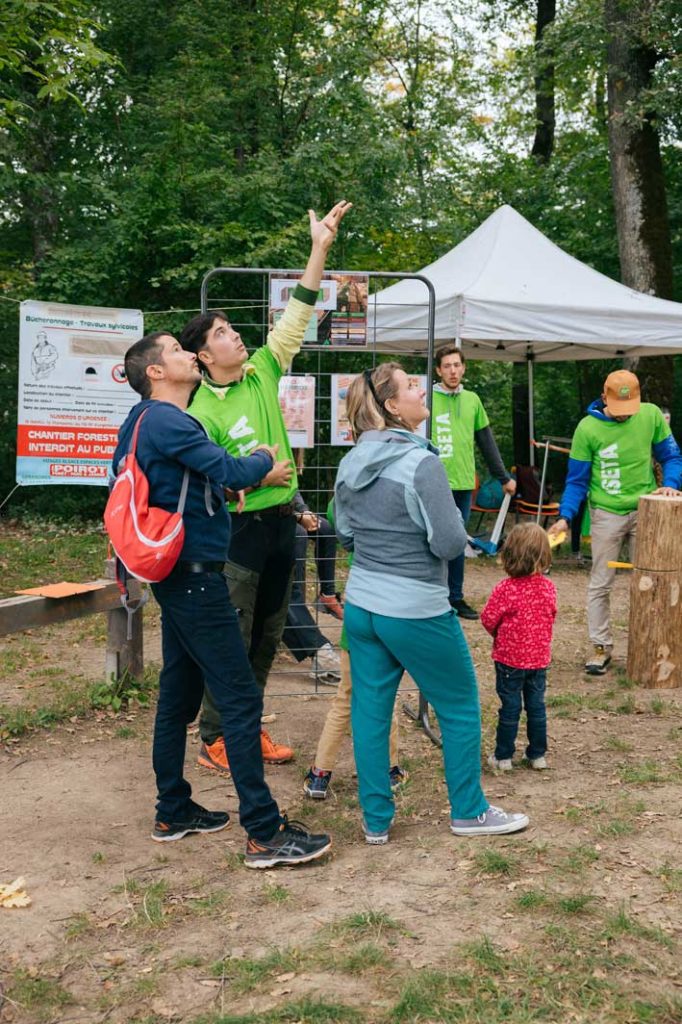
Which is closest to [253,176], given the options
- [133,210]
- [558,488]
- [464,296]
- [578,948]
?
[133,210]

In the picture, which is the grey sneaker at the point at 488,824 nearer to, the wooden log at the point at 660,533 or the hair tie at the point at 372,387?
the hair tie at the point at 372,387

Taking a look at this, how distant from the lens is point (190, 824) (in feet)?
13.3

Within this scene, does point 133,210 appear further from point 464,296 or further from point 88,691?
point 88,691

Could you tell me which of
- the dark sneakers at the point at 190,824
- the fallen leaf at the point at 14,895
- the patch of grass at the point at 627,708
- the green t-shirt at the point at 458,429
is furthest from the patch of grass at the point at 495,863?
the green t-shirt at the point at 458,429

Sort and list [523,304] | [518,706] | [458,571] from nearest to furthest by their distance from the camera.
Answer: [518,706] < [458,571] < [523,304]

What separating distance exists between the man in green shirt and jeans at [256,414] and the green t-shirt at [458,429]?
3.43 m

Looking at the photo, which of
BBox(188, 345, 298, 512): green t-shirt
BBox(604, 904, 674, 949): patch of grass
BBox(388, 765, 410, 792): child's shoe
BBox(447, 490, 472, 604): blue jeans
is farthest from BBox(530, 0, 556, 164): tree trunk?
BBox(604, 904, 674, 949): patch of grass

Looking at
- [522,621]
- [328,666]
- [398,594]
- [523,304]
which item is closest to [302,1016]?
[398,594]

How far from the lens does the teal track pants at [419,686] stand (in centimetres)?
370

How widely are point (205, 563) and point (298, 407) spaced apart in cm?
197

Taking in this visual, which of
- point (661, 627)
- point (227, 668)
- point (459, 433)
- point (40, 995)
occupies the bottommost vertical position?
point (40, 995)

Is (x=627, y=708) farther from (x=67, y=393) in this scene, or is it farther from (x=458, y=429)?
(x=67, y=393)

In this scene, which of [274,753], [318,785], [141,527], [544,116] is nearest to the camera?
[141,527]

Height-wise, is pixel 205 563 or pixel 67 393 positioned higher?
pixel 67 393
